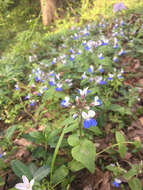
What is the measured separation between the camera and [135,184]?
137 cm

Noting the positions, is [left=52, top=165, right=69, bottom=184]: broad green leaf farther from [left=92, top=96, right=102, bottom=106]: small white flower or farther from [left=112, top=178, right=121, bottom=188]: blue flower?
[left=92, top=96, right=102, bottom=106]: small white flower

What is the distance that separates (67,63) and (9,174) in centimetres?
217

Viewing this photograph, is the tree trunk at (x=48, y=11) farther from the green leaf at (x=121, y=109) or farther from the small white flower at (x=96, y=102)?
the small white flower at (x=96, y=102)

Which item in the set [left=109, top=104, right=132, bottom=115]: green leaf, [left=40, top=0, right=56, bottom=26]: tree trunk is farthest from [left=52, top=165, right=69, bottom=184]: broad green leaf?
[left=40, top=0, right=56, bottom=26]: tree trunk

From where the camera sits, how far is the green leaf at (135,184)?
1352mm

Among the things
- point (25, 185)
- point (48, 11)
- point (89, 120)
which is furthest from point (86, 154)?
point (48, 11)

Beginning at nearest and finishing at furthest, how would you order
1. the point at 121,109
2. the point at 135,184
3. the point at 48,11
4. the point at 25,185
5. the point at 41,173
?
1. the point at 25,185
2. the point at 41,173
3. the point at 135,184
4. the point at 121,109
5. the point at 48,11

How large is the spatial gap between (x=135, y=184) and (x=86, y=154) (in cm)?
54

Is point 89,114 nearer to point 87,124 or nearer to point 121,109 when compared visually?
point 87,124

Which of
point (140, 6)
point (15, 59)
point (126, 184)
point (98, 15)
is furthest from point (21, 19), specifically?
point (126, 184)

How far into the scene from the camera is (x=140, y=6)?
19.1 feet

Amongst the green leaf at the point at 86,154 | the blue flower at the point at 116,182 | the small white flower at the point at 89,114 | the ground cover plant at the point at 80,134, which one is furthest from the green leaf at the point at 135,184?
the small white flower at the point at 89,114

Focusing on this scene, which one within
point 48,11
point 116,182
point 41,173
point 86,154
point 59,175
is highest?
point 48,11

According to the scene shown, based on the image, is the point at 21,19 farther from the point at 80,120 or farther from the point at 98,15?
the point at 80,120
